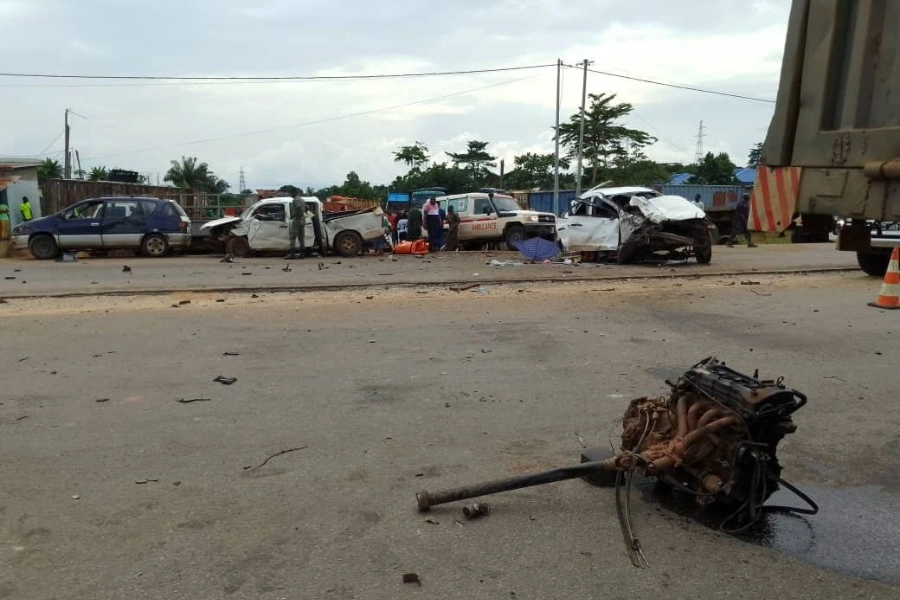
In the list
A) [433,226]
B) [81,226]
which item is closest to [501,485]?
[433,226]

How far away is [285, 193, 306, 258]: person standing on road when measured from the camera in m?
18.7

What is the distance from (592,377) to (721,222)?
1997cm

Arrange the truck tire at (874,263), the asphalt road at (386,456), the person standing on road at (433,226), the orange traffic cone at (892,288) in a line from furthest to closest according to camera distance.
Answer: the person standing on road at (433,226) → the truck tire at (874,263) → the orange traffic cone at (892,288) → the asphalt road at (386,456)

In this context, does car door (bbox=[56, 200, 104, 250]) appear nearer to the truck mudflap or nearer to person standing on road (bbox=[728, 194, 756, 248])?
person standing on road (bbox=[728, 194, 756, 248])

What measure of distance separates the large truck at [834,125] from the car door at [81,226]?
18408 millimetres

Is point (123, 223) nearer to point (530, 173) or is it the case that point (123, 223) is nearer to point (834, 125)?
point (834, 125)

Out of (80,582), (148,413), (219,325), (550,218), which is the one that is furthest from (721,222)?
(80,582)

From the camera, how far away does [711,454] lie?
3.63 metres

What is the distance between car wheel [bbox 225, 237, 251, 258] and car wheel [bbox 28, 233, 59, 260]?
425 centimetres

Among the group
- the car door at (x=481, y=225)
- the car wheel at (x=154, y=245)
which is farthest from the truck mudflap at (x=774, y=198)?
the car wheel at (x=154, y=245)

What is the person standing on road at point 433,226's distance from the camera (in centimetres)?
2111

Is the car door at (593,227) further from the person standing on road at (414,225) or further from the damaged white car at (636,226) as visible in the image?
the person standing on road at (414,225)

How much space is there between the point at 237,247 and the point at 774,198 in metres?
17.2

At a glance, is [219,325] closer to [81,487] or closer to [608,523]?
[81,487]
